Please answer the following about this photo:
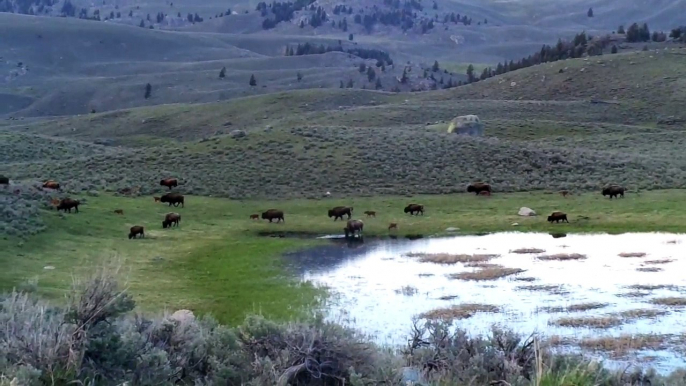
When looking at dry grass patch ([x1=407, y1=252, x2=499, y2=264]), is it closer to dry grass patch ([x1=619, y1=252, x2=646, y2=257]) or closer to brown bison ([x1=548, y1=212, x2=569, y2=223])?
dry grass patch ([x1=619, y1=252, x2=646, y2=257])

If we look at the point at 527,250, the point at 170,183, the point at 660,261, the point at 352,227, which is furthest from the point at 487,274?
the point at 170,183

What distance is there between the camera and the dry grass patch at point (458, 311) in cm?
1995

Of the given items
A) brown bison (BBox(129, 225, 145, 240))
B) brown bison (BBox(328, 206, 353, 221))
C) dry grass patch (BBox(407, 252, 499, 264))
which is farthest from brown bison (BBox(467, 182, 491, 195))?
brown bison (BBox(129, 225, 145, 240))

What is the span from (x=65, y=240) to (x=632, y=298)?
63.7 ft

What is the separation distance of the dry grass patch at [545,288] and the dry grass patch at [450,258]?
4.66 meters

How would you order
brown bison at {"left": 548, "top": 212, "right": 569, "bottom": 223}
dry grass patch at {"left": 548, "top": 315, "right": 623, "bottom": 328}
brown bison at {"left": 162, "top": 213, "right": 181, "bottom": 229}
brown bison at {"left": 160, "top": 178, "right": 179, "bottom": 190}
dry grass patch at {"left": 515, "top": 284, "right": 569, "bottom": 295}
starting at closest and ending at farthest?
1. dry grass patch at {"left": 548, "top": 315, "right": 623, "bottom": 328}
2. dry grass patch at {"left": 515, "top": 284, "right": 569, "bottom": 295}
3. brown bison at {"left": 162, "top": 213, "right": 181, "bottom": 229}
4. brown bison at {"left": 548, "top": 212, "right": 569, "bottom": 223}
5. brown bison at {"left": 160, "top": 178, "right": 179, "bottom": 190}

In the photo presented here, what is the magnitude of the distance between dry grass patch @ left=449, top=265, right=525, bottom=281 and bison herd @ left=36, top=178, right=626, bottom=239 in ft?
30.6

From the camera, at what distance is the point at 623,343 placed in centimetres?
1659

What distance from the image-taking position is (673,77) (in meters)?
94.4

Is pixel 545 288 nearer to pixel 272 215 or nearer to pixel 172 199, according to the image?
pixel 272 215

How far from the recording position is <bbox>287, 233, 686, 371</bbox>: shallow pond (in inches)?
729

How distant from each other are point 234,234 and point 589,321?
19.3 meters

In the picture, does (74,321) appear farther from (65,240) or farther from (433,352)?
(65,240)

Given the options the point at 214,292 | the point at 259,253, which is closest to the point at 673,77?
the point at 259,253
